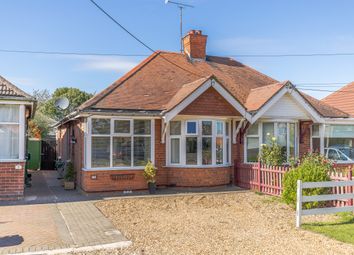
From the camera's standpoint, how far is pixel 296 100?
54.2 feet

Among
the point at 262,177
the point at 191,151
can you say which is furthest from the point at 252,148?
the point at 191,151

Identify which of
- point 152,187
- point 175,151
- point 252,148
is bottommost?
point 152,187

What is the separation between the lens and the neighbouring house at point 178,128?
14336 mm

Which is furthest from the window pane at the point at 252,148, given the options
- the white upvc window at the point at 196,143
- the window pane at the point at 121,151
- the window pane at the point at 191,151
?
the window pane at the point at 121,151

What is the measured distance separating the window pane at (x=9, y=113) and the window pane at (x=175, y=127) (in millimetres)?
5896

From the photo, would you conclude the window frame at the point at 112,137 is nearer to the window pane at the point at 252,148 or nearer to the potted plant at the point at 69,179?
the potted plant at the point at 69,179

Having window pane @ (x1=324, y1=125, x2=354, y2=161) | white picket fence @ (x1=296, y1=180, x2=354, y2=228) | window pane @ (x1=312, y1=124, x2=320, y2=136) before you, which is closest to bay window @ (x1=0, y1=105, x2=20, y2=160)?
white picket fence @ (x1=296, y1=180, x2=354, y2=228)

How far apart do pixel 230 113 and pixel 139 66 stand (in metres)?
5.36

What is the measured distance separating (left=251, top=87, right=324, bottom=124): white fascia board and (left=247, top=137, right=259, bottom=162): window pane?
4.87 ft

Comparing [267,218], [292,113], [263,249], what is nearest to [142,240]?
[263,249]

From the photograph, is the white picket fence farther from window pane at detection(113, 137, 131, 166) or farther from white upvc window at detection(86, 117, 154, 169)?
window pane at detection(113, 137, 131, 166)

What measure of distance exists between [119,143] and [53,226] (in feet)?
19.4

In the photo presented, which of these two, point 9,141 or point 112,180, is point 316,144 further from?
point 9,141

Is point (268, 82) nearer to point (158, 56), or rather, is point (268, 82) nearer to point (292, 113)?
point (292, 113)
